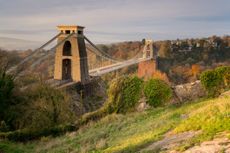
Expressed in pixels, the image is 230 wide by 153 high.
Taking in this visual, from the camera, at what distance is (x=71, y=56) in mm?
39188

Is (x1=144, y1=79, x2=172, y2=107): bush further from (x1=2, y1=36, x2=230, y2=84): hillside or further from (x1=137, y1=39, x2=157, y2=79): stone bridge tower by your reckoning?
(x1=137, y1=39, x2=157, y2=79): stone bridge tower

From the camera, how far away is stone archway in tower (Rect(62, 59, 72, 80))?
39859 millimetres

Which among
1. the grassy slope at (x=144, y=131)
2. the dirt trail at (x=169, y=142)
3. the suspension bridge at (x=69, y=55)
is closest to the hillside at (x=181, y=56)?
the suspension bridge at (x=69, y=55)

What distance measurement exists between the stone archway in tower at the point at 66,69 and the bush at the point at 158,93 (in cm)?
2039

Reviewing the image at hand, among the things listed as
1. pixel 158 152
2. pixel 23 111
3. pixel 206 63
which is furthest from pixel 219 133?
pixel 206 63

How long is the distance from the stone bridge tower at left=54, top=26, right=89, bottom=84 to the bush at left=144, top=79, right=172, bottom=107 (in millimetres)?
18544

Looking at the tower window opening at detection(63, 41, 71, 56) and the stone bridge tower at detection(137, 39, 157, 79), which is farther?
the stone bridge tower at detection(137, 39, 157, 79)

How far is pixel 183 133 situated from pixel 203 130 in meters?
0.66

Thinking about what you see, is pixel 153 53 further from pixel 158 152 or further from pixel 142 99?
pixel 158 152

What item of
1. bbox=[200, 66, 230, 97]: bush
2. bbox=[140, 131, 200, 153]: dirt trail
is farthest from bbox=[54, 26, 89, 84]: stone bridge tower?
bbox=[140, 131, 200, 153]: dirt trail

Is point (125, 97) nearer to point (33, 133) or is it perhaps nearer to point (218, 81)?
point (218, 81)

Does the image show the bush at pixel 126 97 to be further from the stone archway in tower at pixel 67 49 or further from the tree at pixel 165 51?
the tree at pixel 165 51

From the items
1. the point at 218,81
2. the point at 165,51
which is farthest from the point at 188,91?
the point at 165,51

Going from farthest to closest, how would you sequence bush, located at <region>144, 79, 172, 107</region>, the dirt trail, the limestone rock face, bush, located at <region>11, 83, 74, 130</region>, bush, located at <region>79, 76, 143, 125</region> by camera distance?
the limestone rock face, bush, located at <region>79, 76, 143, 125</region>, bush, located at <region>11, 83, 74, 130</region>, bush, located at <region>144, 79, 172, 107</region>, the dirt trail
